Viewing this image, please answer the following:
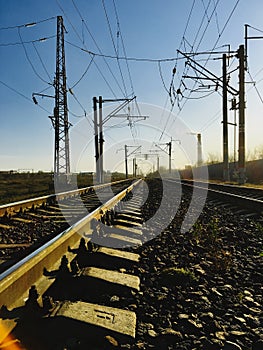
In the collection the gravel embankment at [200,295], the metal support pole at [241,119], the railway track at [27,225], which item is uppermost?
the metal support pole at [241,119]

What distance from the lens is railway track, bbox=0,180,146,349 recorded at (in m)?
1.57

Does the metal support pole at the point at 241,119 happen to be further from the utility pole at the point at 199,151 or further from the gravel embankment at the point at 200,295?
the utility pole at the point at 199,151

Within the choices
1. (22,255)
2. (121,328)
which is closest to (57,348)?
(121,328)

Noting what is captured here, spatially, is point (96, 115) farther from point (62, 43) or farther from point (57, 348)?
point (57, 348)

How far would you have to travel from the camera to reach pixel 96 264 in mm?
2775

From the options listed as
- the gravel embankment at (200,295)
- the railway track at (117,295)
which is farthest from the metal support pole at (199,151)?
the railway track at (117,295)

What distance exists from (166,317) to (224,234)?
3.07m

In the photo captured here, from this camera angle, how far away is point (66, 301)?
1859 millimetres

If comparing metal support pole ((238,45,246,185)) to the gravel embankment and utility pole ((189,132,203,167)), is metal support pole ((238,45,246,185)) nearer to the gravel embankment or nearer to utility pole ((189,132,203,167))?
the gravel embankment

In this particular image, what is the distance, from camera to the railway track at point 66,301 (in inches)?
61.7

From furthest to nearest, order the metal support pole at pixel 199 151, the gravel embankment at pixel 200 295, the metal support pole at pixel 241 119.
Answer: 1. the metal support pole at pixel 199 151
2. the metal support pole at pixel 241 119
3. the gravel embankment at pixel 200 295

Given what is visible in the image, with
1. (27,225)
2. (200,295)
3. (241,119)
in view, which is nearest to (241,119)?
(241,119)

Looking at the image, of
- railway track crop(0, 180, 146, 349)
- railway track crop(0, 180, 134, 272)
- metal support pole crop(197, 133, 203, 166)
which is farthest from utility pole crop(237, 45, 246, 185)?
metal support pole crop(197, 133, 203, 166)

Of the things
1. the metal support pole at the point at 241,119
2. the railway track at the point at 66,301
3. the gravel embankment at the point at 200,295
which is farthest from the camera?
the metal support pole at the point at 241,119
